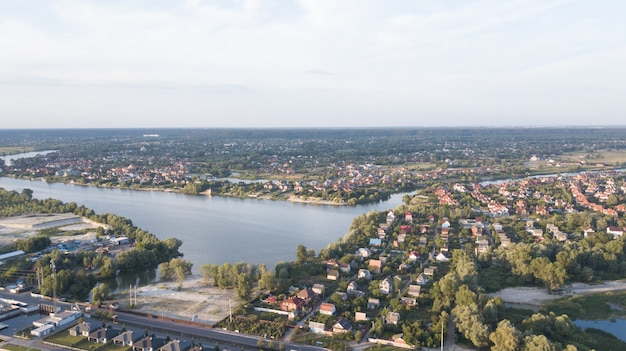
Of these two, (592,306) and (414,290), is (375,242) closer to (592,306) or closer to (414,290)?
(414,290)

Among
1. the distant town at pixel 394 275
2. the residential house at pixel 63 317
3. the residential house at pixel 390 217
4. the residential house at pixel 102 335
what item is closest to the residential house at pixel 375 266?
the distant town at pixel 394 275

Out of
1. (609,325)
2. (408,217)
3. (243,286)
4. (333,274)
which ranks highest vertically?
(408,217)

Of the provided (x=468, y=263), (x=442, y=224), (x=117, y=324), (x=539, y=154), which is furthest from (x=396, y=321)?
(x=539, y=154)

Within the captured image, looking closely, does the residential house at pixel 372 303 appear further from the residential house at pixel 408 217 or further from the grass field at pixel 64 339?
the residential house at pixel 408 217

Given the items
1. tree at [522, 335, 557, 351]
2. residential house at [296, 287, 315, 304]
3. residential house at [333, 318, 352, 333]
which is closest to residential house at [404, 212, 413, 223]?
residential house at [296, 287, 315, 304]

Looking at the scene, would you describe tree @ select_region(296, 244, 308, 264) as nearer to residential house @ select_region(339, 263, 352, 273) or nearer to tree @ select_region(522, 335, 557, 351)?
residential house @ select_region(339, 263, 352, 273)

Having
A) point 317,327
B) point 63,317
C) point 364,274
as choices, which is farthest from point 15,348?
point 364,274
